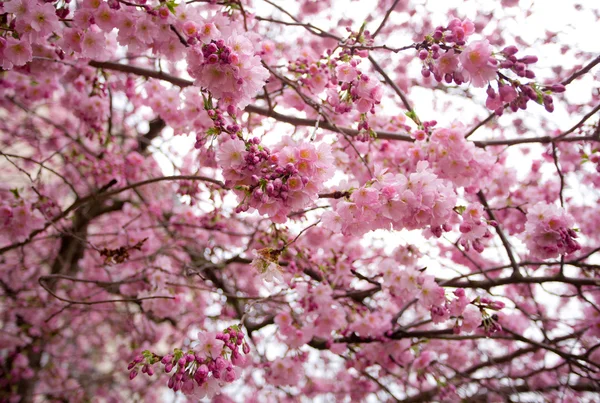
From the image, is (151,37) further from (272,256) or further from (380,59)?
(380,59)

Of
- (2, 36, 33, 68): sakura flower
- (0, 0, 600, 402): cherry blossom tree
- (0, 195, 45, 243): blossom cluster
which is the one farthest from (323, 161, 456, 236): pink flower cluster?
(0, 195, 45, 243): blossom cluster

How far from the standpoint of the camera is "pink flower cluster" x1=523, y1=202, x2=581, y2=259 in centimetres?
211

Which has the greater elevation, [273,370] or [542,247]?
Result: [542,247]

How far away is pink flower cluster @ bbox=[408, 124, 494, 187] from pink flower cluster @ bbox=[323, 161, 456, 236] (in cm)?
49

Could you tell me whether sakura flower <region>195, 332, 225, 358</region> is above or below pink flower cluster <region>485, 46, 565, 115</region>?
below

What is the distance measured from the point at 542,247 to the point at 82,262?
205 inches

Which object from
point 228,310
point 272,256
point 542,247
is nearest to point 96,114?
point 228,310

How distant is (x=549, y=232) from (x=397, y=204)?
1037 mm

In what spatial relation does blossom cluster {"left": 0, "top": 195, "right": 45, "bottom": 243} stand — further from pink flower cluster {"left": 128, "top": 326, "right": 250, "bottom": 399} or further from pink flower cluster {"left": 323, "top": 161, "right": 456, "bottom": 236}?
pink flower cluster {"left": 323, "top": 161, "right": 456, "bottom": 236}

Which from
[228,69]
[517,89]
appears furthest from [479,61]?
[228,69]

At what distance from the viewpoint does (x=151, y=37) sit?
190 centimetres

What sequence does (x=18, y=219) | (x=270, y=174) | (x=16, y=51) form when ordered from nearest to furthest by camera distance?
(x=270, y=174) → (x=16, y=51) → (x=18, y=219)

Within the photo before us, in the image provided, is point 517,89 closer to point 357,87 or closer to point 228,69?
point 357,87

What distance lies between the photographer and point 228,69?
1604 mm
